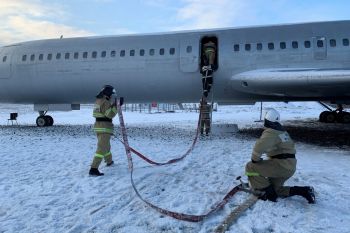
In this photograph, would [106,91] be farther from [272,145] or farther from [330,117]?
[330,117]

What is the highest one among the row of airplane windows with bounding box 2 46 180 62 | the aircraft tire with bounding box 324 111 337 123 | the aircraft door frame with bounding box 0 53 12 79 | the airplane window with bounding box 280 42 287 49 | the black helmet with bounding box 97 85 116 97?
the airplane window with bounding box 280 42 287 49

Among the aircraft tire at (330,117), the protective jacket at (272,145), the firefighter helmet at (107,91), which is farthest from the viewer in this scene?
the aircraft tire at (330,117)

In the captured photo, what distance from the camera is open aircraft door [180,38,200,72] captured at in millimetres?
13805

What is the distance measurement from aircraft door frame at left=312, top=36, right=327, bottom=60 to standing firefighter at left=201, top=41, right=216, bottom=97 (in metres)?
3.62

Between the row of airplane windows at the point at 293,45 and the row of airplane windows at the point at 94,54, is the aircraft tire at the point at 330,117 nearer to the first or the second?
the row of airplane windows at the point at 293,45

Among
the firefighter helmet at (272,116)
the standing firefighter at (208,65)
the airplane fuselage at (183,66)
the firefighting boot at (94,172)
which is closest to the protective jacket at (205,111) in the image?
the standing firefighter at (208,65)

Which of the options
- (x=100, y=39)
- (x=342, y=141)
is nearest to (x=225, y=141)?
(x=342, y=141)

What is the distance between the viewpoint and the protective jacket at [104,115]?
722 cm

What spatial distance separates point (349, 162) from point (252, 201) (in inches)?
167

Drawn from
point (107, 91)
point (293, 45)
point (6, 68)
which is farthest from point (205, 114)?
point (6, 68)

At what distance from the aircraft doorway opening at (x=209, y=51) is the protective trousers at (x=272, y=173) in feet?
28.9

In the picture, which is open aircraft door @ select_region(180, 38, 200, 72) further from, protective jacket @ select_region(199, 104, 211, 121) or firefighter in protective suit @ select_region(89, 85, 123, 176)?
firefighter in protective suit @ select_region(89, 85, 123, 176)

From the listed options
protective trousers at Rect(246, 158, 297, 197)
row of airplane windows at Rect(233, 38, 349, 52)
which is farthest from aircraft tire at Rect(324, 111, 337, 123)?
protective trousers at Rect(246, 158, 297, 197)

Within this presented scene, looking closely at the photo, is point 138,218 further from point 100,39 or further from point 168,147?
point 100,39
